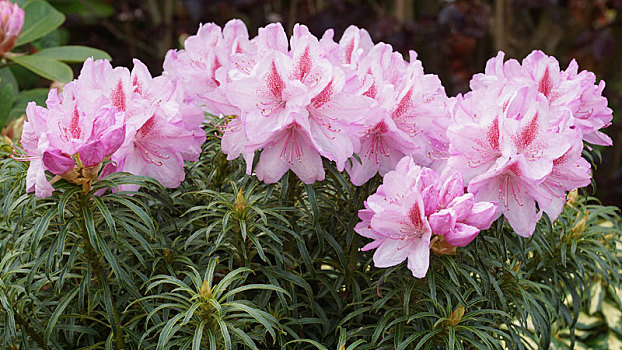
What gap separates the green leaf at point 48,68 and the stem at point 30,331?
0.69 meters

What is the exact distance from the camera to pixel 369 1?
349 centimetres

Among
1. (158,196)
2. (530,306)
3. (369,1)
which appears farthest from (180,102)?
(369,1)

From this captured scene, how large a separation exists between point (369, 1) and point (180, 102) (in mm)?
2639

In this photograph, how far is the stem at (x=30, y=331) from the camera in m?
1.02

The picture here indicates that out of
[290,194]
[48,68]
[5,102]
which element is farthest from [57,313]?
[5,102]

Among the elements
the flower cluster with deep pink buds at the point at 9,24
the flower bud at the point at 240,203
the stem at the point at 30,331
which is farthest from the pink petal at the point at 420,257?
the flower cluster with deep pink buds at the point at 9,24

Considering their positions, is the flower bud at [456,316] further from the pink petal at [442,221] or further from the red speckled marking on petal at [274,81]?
the red speckled marking on petal at [274,81]

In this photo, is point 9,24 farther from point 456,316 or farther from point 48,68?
point 456,316

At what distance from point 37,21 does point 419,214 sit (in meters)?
1.40

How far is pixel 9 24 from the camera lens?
1.68 m

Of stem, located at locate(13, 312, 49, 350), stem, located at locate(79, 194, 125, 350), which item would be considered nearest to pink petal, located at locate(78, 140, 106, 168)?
stem, located at locate(79, 194, 125, 350)

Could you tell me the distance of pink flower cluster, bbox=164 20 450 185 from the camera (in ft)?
2.90

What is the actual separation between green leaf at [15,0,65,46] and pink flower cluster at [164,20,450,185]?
1005mm

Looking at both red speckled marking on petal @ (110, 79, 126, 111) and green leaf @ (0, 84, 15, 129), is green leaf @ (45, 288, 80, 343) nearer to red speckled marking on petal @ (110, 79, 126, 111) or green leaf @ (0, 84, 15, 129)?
red speckled marking on petal @ (110, 79, 126, 111)
